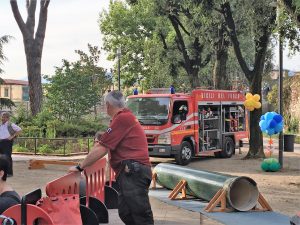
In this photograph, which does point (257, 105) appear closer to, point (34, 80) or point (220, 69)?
point (220, 69)

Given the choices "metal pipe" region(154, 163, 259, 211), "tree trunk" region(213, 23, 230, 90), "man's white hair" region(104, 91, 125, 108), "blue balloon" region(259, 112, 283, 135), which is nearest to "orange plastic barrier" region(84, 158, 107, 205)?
"man's white hair" region(104, 91, 125, 108)

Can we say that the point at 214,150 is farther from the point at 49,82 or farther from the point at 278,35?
the point at 49,82

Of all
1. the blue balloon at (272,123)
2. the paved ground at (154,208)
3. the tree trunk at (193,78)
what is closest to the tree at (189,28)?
the tree trunk at (193,78)

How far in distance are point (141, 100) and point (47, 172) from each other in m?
4.40

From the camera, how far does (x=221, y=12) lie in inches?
747

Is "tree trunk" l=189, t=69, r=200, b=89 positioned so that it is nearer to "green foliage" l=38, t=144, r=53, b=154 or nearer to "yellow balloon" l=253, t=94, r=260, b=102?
"green foliage" l=38, t=144, r=53, b=154

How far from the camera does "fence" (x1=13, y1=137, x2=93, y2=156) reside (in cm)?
2042

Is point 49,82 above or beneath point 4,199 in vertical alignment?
above

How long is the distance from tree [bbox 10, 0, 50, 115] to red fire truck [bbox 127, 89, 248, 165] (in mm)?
10969

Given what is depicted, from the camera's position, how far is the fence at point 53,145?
20.4 metres

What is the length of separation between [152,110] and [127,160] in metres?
12.0

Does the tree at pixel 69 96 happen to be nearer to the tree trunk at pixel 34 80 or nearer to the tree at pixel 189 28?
the tree trunk at pixel 34 80

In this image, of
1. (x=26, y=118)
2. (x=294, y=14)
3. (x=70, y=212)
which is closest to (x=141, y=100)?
(x=294, y=14)

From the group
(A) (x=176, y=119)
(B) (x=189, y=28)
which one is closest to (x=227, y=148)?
(A) (x=176, y=119)
